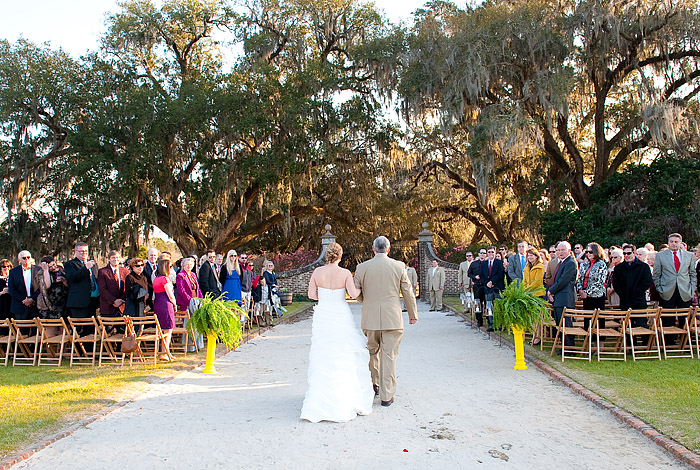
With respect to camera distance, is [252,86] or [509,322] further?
[252,86]

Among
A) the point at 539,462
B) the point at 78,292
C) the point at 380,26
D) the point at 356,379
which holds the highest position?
the point at 380,26

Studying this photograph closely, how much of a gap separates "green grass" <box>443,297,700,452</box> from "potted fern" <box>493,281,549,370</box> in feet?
1.63

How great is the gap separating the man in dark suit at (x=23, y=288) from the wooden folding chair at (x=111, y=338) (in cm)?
127

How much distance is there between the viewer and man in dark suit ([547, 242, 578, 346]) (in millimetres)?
8695

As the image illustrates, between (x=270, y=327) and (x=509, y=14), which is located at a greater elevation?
(x=509, y=14)

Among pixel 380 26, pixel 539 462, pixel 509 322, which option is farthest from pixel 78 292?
pixel 380 26

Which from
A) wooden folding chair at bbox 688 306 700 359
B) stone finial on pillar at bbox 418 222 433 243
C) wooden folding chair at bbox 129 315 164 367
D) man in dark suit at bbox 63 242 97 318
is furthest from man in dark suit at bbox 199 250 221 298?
stone finial on pillar at bbox 418 222 433 243

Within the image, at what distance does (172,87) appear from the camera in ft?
76.7

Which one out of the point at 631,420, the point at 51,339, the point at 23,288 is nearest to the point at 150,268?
the point at 51,339

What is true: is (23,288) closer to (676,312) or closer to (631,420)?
(631,420)

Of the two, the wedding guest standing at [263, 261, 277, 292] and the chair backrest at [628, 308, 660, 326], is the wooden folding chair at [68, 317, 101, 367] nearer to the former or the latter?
the wedding guest standing at [263, 261, 277, 292]

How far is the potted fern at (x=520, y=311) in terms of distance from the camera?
782 cm

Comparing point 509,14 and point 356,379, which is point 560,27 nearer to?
point 509,14

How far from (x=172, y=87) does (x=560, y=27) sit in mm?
14300
